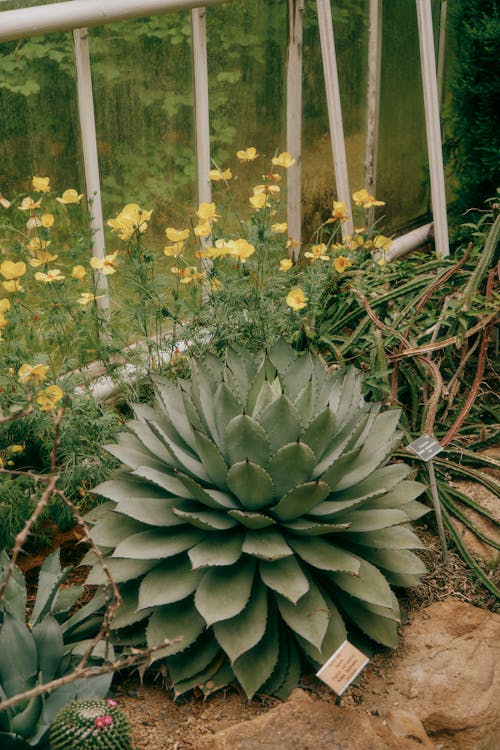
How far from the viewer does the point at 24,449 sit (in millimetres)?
2877

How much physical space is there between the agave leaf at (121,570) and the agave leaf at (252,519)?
0.32m

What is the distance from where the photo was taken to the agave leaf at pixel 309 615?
219cm

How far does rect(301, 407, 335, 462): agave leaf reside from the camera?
2.40m

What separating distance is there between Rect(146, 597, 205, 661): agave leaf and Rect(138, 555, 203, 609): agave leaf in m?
0.04

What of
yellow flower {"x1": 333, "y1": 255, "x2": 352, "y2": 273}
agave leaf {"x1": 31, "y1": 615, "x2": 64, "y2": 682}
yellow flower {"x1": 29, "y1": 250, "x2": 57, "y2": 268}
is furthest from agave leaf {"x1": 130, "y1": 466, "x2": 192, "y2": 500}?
yellow flower {"x1": 333, "y1": 255, "x2": 352, "y2": 273}

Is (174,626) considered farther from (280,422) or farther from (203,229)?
(203,229)

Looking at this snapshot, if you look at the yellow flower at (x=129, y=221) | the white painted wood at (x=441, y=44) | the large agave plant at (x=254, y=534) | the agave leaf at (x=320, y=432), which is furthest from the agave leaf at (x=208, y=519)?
the white painted wood at (x=441, y=44)

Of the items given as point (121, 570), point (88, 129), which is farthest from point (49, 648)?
point (88, 129)

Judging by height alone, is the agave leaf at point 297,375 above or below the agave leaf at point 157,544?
above

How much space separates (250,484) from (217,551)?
0.72 feet

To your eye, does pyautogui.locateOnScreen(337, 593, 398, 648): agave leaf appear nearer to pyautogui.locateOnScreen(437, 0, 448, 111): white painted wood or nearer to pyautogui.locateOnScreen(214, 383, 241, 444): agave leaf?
pyautogui.locateOnScreen(214, 383, 241, 444): agave leaf

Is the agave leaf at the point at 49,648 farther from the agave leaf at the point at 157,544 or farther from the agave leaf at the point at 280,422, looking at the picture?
the agave leaf at the point at 280,422

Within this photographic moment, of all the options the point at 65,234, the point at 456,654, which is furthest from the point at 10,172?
the point at 456,654

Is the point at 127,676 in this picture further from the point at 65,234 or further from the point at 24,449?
the point at 65,234
